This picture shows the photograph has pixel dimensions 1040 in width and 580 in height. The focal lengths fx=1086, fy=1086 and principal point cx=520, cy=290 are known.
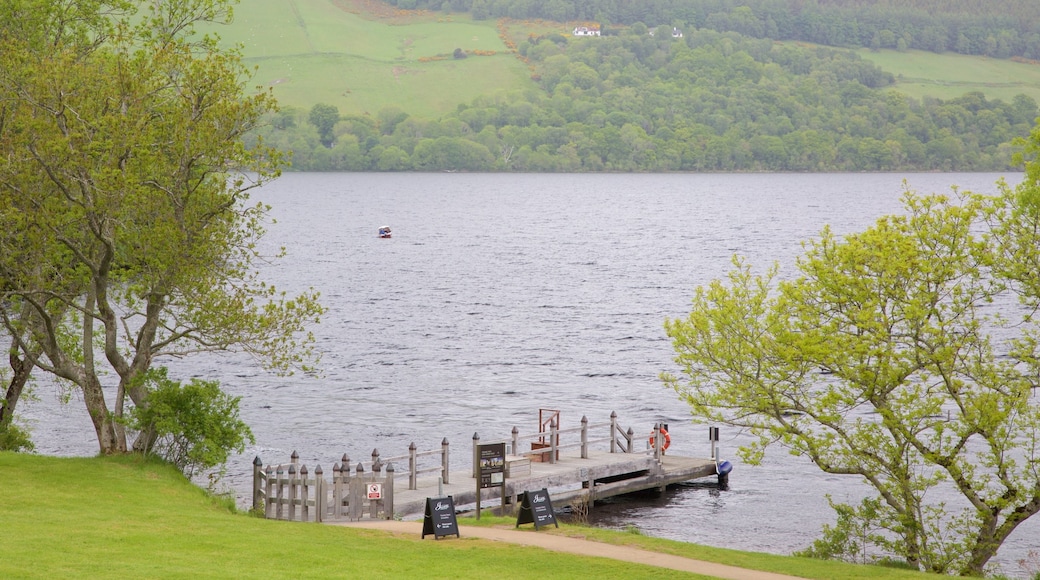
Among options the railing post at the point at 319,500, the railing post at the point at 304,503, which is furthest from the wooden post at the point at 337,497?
the railing post at the point at 304,503

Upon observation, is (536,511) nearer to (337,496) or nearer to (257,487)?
(337,496)

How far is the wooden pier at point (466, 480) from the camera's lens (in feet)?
93.7

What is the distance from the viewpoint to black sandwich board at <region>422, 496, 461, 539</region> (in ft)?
80.6

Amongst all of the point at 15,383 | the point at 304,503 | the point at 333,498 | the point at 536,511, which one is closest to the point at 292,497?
the point at 304,503

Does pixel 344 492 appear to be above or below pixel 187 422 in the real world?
below

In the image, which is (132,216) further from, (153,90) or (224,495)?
(224,495)

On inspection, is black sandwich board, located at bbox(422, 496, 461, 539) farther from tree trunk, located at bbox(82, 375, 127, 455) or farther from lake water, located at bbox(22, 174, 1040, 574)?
lake water, located at bbox(22, 174, 1040, 574)

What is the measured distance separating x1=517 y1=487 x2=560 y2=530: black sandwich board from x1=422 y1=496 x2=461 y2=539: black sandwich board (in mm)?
2269

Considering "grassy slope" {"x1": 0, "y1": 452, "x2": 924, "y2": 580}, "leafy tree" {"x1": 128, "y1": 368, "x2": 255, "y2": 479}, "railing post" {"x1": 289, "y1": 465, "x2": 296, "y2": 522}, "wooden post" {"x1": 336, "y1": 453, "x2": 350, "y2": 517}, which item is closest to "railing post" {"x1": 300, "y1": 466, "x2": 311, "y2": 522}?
"railing post" {"x1": 289, "y1": 465, "x2": 296, "y2": 522}

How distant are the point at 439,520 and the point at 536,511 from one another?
2.98 m

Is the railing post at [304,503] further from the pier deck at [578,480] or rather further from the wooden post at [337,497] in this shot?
the pier deck at [578,480]

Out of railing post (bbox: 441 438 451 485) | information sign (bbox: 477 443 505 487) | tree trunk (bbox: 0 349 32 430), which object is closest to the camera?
information sign (bbox: 477 443 505 487)

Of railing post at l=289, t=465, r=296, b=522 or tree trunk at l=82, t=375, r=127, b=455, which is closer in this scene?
railing post at l=289, t=465, r=296, b=522

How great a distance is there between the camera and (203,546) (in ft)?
70.5
